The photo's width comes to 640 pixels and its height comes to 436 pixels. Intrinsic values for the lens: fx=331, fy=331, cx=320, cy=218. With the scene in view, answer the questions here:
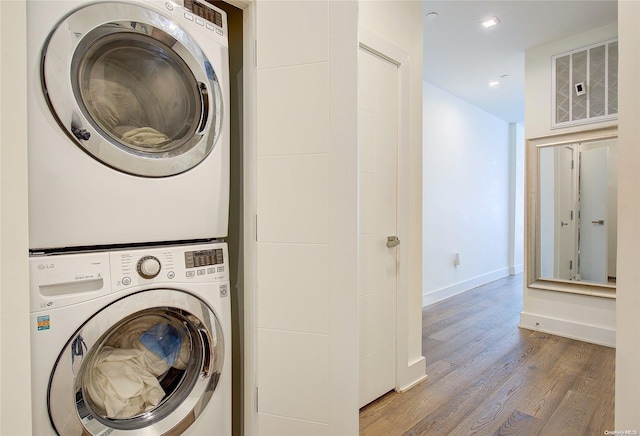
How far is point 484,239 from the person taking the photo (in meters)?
4.91

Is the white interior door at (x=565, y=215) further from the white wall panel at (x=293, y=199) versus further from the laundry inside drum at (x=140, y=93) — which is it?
the laundry inside drum at (x=140, y=93)

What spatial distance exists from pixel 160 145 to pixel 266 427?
112 centimetres

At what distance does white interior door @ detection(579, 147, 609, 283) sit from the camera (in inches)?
112

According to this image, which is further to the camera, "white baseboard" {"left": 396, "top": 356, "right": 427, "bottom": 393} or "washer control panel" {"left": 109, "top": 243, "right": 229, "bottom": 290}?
"white baseboard" {"left": 396, "top": 356, "right": 427, "bottom": 393}

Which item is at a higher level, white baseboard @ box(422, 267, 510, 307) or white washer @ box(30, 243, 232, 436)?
white washer @ box(30, 243, 232, 436)

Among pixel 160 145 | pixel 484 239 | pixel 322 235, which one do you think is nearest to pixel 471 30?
pixel 322 235

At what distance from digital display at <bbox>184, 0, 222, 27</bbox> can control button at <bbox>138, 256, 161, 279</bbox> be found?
0.87m

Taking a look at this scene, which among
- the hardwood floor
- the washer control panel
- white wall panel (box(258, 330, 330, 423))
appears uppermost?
the washer control panel

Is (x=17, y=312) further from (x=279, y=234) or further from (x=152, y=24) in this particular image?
(x=152, y=24)

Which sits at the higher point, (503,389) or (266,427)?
(266,427)

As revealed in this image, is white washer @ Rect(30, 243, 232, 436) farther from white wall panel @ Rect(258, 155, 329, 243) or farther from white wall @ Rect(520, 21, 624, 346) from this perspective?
white wall @ Rect(520, 21, 624, 346)

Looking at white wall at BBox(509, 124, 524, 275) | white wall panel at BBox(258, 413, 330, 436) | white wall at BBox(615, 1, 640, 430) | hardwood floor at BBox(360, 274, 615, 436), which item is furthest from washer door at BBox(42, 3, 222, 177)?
white wall at BBox(509, 124, 524, 275)

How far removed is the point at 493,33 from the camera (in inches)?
110

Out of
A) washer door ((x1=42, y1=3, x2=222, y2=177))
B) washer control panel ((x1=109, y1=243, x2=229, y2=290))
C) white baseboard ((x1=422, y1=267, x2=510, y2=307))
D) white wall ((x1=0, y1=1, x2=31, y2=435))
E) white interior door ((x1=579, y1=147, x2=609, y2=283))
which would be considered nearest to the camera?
white wall ((x1=0, y1=1, x2=31, y2=435))
